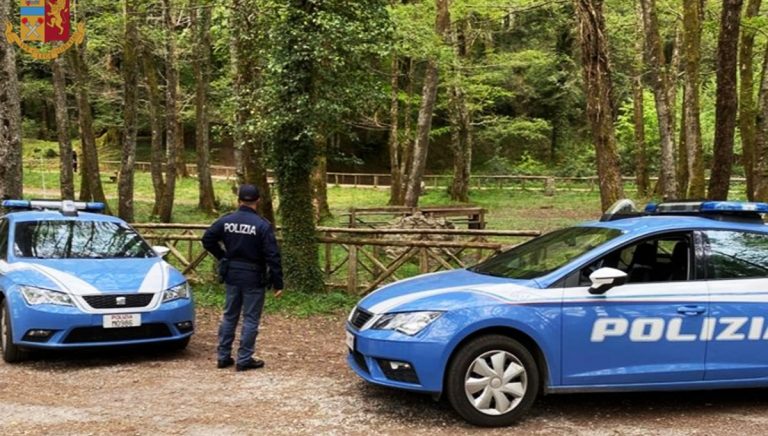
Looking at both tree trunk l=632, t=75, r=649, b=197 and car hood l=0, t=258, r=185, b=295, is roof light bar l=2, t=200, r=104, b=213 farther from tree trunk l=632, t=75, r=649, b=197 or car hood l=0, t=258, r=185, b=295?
tree trunk l=632, t=75, r=649, b=197

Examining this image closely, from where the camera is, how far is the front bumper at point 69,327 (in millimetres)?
6617

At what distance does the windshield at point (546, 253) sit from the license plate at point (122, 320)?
340cm

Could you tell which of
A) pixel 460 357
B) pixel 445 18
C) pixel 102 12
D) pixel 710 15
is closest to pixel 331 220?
pixel 445 18

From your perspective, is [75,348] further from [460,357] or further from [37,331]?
[460,357]

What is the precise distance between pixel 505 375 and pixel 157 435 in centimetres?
263

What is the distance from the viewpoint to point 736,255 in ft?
18.6

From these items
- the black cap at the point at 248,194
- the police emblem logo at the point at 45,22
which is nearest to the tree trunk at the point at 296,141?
the black cap at the point at 248,194

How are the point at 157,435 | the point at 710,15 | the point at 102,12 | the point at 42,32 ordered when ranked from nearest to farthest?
1. the point at 157,435
2. the point at 42,32
3. the point at 710,15
4. the point at 102,12

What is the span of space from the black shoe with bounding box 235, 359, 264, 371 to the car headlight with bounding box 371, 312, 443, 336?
2031 millimetres

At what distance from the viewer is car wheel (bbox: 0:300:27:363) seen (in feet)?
22.5

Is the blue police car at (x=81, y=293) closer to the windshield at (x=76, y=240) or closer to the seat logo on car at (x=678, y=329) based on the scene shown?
the windshield at (x=76, y=240)

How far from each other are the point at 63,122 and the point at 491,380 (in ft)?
57.8

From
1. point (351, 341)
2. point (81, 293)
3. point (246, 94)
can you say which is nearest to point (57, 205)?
point (81, 293)

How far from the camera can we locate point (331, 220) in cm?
2259
